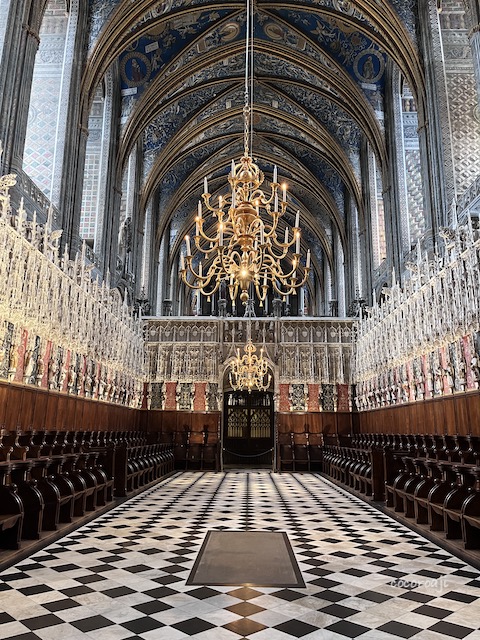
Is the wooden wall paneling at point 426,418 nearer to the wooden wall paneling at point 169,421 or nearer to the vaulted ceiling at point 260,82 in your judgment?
the vaulted ceiling at point 260,82

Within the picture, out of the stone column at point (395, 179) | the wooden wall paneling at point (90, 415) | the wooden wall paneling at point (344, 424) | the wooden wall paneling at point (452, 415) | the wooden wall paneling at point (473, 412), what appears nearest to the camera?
the wooden wall paneling at point (473, 412)

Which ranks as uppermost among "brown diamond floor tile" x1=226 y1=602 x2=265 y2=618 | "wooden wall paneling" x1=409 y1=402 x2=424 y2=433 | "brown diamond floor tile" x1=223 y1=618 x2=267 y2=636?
"wooden wall paneling" x1=409 y1=402 x2=424 y2=433

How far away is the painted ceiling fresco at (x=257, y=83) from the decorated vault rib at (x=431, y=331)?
775 cm

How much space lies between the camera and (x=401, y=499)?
30.6 ft

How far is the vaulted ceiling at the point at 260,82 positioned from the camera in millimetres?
16594

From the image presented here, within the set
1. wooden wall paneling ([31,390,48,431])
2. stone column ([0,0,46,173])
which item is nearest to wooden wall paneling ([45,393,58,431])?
wooden wall paneling ([31,390,48,431])

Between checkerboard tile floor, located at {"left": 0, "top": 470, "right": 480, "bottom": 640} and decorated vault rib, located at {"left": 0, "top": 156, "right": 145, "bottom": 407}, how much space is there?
434cm

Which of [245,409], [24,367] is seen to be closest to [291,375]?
[245,409]

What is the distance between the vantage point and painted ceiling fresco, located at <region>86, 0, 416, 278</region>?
1738cm

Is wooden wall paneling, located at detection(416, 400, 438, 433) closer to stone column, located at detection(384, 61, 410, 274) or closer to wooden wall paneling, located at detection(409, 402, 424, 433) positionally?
wooden wall paneling, located at detection(409, 402, 424, 433)

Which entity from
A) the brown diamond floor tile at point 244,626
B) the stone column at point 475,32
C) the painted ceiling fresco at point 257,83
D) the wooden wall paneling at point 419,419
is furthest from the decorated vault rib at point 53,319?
the stone column at point 475,32

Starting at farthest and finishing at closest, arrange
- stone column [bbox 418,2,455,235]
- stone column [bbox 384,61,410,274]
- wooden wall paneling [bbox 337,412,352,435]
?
1. wooden wall paneling [bbox 337,412,352,435]
2. stone column [bbox 384,61,410,274]
3. stone column [bbox 418,2,455,235]

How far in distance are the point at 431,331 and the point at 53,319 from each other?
31.1ft

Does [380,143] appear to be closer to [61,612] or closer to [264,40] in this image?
[264,40]
